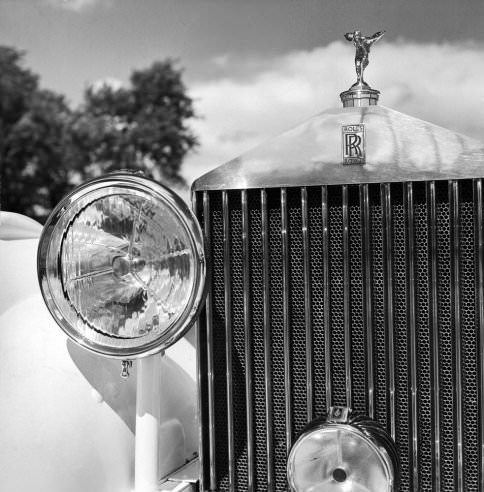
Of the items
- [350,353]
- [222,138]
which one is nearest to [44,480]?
[350,353]

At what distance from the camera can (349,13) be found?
734cm

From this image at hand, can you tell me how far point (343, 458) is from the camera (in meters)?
1.05

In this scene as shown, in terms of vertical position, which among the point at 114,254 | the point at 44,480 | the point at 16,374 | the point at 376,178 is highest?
the point at 376,178

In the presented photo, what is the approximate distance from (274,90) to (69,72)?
14.3 ft

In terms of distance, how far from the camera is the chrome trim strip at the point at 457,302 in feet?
3.86

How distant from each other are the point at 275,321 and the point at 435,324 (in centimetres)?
30

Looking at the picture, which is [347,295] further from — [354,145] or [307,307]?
[354,145]

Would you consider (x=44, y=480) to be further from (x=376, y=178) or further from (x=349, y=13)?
(x=349, y=13)

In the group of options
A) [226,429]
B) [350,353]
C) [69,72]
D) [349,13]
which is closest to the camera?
[350,353]

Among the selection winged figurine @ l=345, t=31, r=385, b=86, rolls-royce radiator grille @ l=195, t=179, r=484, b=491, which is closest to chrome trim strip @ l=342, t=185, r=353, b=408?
rolls-royce radiator grille @ l=195, t=179, r=484, b=491

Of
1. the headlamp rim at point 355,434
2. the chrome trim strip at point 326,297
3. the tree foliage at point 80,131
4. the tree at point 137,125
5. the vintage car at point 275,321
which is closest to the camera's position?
the headlamp rim at point 355,434

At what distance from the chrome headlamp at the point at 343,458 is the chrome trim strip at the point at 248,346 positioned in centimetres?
24

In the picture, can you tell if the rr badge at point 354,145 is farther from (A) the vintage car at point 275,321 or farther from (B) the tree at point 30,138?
(B) the tree at point 30,138

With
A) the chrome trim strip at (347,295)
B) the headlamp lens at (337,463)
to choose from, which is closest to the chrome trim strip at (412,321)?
the chrome trim strip at (347,295)
